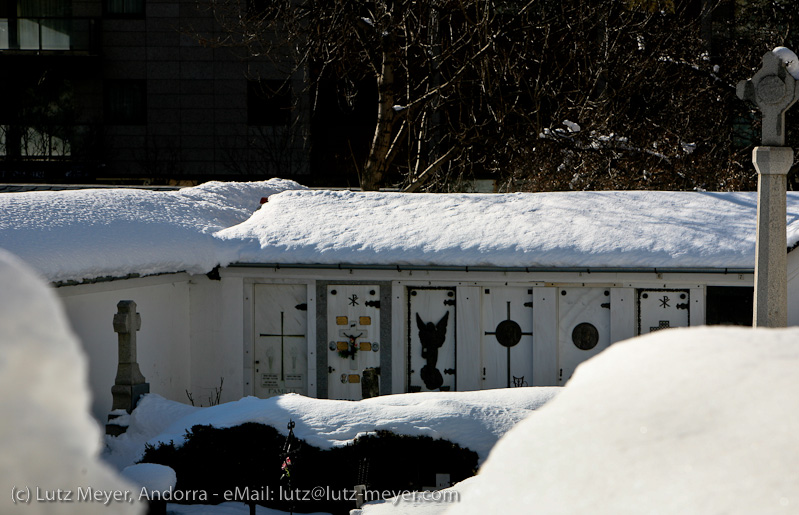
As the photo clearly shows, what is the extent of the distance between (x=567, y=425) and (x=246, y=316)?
11.4 m

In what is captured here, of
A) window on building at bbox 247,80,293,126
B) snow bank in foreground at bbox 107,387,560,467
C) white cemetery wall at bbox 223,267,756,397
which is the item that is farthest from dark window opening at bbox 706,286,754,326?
window on building at bbox 247,80,293,126

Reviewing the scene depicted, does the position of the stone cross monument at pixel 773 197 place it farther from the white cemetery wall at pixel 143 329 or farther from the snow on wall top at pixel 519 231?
the white cemetery wall at pixel 143 329

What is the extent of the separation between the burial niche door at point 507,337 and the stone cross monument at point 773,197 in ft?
10.9

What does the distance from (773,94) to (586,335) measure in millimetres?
4031

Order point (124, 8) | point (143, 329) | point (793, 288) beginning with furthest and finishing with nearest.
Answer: point (124, 8), point (793, 288), point (143, 329)

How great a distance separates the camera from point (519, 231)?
479 inches

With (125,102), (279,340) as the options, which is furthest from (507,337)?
(125,102)

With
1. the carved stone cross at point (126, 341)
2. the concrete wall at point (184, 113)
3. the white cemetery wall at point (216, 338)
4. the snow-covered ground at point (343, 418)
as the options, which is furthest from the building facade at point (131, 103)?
the snow-covered ground at point (343, 418)

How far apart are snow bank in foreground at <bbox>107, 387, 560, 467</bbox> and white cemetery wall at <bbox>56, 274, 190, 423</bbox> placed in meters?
0.87

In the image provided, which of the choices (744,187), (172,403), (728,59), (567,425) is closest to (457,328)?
(172,403)

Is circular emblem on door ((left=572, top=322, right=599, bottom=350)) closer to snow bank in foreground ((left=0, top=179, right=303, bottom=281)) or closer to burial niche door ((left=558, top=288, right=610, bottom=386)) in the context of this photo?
burial niche door ((left=558, top=288, right=610, bottom=386))

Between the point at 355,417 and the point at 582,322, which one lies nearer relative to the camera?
the point at 355,417

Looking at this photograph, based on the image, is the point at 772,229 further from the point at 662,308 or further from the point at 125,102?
the point at 125,102

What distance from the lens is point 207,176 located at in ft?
94.6
